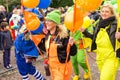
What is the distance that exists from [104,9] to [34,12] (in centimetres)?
180

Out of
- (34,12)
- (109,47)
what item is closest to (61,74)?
(109,47)

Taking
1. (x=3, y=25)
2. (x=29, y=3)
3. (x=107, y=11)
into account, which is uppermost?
(x=29, y=3)

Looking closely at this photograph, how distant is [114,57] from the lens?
17.0 ft

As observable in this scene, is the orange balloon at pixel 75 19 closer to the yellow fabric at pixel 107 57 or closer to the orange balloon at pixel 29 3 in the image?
the yellow fabric at pixel 107 57

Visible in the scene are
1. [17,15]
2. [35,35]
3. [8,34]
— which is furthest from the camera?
[17,15]

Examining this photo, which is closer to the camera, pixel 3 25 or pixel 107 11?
pixel 107 11

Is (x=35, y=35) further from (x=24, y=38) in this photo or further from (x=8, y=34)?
(x=8, y=34)

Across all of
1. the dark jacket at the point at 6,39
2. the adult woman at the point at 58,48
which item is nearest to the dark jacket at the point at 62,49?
the adult woman at the point at 58,48

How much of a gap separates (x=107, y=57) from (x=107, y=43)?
23 cm

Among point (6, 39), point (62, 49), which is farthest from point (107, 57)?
point (6, 39)

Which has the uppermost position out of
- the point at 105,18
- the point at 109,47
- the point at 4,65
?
the point at 105,18

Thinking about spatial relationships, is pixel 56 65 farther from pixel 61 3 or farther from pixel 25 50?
pixel 61 3

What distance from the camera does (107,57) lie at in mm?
5211

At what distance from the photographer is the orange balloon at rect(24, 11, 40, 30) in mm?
6129
